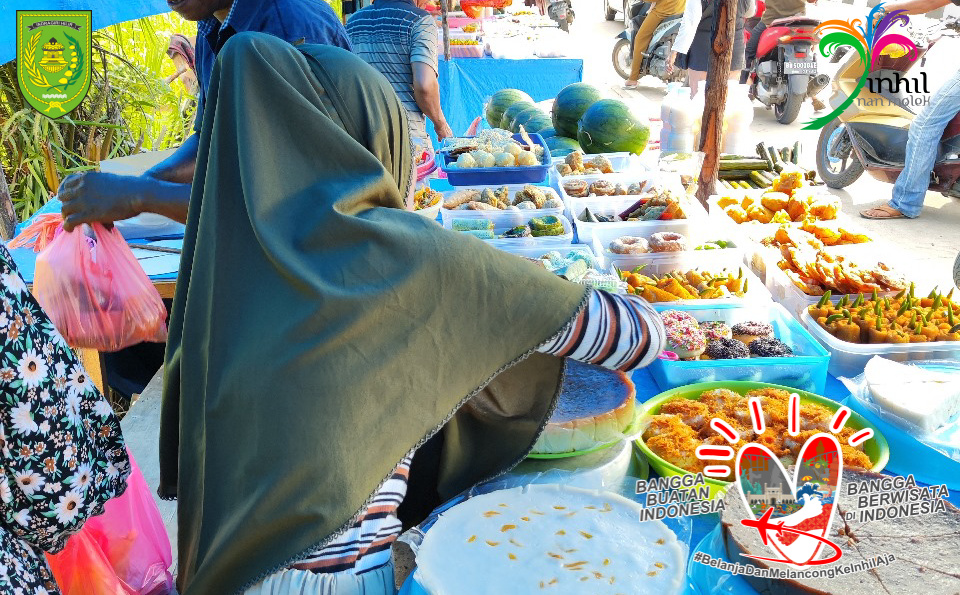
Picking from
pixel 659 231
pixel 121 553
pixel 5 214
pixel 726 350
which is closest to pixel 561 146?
pixel 659 231

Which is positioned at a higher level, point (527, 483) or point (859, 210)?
point (527, 483)

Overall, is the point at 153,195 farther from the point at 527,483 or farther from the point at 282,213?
the point at 527,483

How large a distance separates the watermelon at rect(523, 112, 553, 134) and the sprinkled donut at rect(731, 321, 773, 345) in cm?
286

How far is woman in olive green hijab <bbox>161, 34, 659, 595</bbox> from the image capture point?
113 centimetres

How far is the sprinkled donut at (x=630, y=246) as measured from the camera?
2.71m

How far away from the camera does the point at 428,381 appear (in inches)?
46.6

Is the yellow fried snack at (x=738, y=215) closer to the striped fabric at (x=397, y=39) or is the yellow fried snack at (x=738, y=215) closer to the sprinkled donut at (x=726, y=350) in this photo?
the sprinkled donut at (x=726, y=350)

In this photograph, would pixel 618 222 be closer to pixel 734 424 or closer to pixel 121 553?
pixel 734 424

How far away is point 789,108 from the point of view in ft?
26.7

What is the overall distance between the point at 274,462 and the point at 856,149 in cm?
603

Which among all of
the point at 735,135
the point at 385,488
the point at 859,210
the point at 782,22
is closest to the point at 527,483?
the point at 385,488

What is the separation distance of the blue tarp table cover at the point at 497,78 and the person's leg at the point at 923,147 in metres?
2.64

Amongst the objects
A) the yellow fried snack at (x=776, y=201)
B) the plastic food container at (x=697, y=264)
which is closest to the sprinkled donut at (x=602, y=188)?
the yellow fried snack at (x=776, y=201)

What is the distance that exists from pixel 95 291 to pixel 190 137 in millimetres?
535
